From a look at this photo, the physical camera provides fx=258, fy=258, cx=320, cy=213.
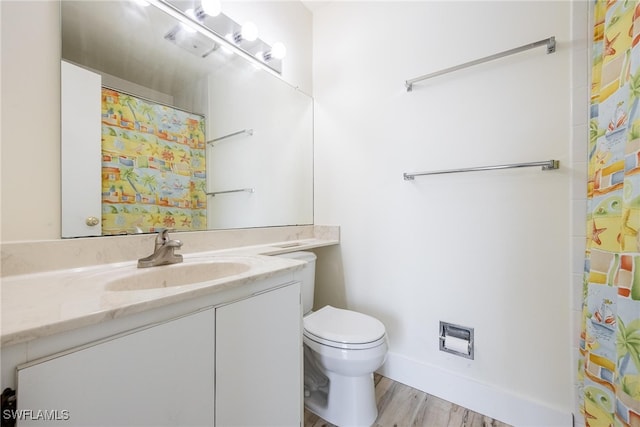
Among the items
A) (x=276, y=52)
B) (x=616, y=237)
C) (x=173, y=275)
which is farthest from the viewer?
(x=276, y=52)

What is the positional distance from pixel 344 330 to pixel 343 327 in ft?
0.11

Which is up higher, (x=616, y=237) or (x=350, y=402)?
(x=616, y=237)

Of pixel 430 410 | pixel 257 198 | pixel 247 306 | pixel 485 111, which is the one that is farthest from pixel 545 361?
pixel 257 198

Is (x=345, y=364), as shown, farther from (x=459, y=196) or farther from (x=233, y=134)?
(x=233, y=134)

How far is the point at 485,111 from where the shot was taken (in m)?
1.29

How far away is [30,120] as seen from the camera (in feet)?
2.75

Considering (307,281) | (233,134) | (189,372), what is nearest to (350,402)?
(307,281)

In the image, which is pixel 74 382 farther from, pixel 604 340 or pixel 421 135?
pixel 421 135

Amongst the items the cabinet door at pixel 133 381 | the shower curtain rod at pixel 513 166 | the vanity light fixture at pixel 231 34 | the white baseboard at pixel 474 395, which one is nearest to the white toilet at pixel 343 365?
the white baseboard at pixel 474 395

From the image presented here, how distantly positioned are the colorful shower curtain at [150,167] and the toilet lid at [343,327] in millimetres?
747

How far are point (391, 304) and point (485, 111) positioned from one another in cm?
117

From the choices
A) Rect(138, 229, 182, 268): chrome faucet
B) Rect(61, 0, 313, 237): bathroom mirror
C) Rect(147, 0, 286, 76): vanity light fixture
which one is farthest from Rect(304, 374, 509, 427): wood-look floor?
Rect(147, 0, 286, 76): vanity light fixture

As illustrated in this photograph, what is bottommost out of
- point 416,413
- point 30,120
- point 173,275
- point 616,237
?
point 416,413

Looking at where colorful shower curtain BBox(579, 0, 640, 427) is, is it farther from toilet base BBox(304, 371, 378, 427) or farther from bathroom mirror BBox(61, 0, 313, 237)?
bathroom mirror BBox(61, 0, 313, 237)
